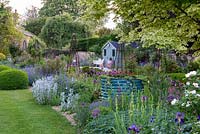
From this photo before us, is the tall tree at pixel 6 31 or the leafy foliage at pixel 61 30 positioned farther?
the leafy foliage at pixel 61 30

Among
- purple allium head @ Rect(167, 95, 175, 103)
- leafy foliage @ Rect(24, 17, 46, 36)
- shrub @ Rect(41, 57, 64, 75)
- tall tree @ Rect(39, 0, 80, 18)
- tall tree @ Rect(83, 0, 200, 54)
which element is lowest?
purple allium head @ Rect(167, 95, 175, 103)

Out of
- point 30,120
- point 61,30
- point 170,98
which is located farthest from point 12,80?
point 61,30

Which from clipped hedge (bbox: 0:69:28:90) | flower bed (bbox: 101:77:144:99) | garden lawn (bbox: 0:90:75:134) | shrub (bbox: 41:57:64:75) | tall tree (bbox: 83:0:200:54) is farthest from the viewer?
shrub (bbox: 41:57:64:75)

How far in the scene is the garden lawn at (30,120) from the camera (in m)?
5.86

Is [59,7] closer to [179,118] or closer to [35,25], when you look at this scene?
[35,25]

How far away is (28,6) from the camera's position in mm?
53875

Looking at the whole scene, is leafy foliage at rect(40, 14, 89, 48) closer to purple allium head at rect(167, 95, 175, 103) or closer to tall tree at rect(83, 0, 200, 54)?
tall tree at rect(83, 0, 200, 54)

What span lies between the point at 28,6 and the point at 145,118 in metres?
51.8

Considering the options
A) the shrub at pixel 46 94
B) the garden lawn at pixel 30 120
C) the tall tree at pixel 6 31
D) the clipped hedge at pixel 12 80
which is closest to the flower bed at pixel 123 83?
the garden lawn at pixel 30 120

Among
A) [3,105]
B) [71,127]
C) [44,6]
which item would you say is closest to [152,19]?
[71,127]

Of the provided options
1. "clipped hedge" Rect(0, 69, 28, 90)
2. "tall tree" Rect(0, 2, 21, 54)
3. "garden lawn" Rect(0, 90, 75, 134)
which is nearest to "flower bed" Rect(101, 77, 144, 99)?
"garden lawn" Rect(0, 90, 75, 134)

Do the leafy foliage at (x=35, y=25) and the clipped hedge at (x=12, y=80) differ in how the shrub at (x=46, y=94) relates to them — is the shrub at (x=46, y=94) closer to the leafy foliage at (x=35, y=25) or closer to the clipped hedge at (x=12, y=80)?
the clipped hedge at (x=12, y=80)

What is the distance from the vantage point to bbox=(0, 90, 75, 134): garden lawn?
5.86 metres

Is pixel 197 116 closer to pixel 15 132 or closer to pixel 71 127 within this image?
pixel 71 127
